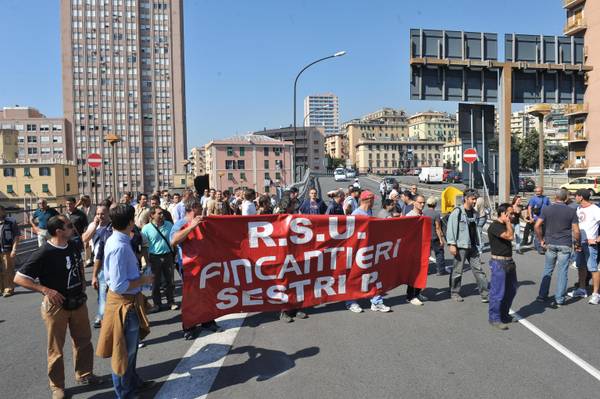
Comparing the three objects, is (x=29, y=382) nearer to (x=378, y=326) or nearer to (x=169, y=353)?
(x=169, y=353)

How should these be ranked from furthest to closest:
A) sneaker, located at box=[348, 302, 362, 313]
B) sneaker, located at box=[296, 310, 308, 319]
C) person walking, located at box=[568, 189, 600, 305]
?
person walking, located at box=[568, 189, 600, 305] → sneaker, located at box=[348, 302, 362, 313] → sneaker, located at box=[296, 310, 308, 319]

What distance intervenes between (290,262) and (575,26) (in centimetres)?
5387

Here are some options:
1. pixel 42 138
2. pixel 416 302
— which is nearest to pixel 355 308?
pixel 416 302

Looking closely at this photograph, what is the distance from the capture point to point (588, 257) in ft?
25.8

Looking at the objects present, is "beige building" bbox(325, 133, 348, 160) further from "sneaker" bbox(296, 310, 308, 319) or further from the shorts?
"sneaker" bbox(296, 310, 308, 319)

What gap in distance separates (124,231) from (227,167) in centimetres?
9747

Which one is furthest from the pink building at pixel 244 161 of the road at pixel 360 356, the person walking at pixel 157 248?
the road at pixel 360 356

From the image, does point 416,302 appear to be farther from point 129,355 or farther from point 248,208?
point 129,355

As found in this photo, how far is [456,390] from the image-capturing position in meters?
4.38

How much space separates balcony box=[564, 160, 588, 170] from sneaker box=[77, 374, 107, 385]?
5352cm

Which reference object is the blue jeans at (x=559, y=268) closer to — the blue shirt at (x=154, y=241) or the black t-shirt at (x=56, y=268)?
the blue shirt at (x=154, y=241)

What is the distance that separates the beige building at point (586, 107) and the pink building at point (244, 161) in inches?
2366

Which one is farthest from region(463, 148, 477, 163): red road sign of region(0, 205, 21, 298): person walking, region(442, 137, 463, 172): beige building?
region(442, 137, 463, 172): beige building

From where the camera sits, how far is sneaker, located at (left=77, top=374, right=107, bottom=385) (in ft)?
15.6
